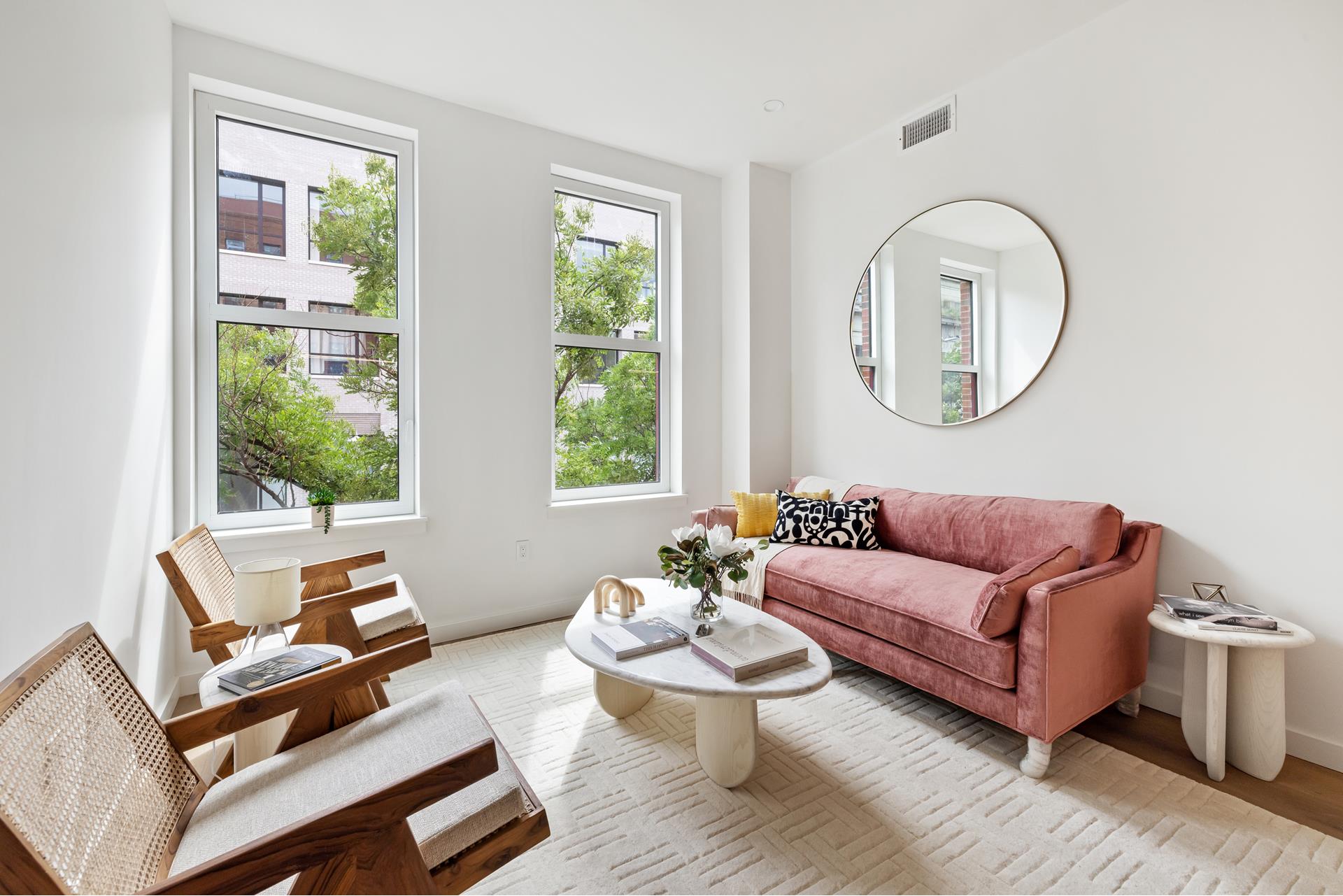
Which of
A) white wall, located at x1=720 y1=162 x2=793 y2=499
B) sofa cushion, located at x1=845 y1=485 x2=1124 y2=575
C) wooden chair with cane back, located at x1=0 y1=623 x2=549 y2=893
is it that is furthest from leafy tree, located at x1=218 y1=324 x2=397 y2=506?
sofa cushion, located at x1=845 y1=485 x2=1124 y2=575

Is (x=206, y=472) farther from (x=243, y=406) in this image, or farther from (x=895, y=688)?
(x=895, y=688)

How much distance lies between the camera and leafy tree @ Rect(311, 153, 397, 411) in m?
2.99

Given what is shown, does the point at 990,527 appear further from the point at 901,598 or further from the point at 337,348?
the point at 337,348

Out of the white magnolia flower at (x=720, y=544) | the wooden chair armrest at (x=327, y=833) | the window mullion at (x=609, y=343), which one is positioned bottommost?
the wooden chair armrest at (x=327, y=833)

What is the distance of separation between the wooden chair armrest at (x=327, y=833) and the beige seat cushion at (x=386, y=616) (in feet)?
4.41

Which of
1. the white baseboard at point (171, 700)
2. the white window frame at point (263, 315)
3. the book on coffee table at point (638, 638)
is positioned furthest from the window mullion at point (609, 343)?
the white baseboard at point (171, 700)

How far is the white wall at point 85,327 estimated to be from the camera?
4.01ft

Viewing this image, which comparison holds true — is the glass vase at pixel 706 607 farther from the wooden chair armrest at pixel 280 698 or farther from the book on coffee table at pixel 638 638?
the wooden chair armrest at pixel 280 698

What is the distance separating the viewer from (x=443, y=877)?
3.42ft

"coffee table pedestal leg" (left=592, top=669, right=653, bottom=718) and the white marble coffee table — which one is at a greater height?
the white marble coffee table

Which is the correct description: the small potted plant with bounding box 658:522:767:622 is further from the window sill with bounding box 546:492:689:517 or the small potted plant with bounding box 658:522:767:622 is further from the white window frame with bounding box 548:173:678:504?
the white window frame with bounding box 548:173:678:504

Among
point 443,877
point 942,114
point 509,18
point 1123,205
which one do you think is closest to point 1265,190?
point 1123,205

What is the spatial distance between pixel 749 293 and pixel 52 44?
313cm

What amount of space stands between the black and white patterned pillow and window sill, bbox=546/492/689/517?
2.92ft
